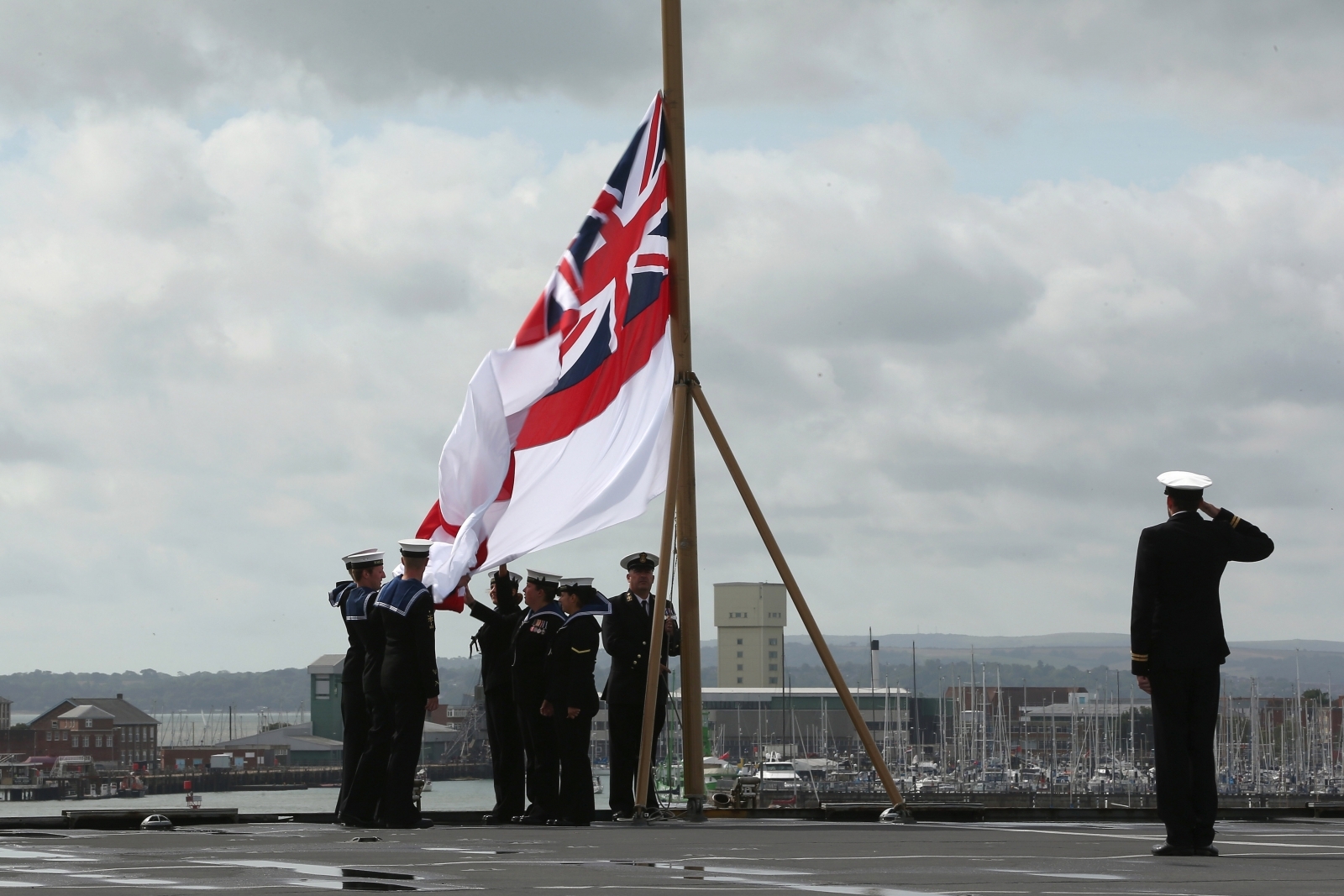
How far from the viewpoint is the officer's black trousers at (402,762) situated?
11914 mm

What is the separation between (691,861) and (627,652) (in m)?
5.96

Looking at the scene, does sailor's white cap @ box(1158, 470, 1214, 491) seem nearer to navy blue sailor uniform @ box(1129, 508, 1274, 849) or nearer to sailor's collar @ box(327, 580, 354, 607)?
navy blue sailor uniform @ box(1129, 508, 1274, 849)

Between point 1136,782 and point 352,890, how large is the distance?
337 feet

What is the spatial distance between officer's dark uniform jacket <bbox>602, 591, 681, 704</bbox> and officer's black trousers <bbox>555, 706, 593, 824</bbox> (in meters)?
0.55

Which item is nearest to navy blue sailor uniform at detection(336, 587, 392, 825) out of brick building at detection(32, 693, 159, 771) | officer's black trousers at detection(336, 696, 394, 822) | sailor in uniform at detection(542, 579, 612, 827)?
officer's black trousers at detection(336, 696, 394, 822)

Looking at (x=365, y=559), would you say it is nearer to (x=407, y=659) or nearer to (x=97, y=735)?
(x=407, y=659)

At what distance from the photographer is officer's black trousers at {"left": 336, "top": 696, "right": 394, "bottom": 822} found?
1235cm

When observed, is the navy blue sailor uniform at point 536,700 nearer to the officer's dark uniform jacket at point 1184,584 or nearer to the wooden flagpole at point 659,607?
the wooden flagpole at point 659,607

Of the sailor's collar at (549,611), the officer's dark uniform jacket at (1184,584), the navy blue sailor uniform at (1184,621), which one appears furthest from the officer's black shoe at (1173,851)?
the sailor's collar at (549,611)

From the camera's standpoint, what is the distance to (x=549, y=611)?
1293cm

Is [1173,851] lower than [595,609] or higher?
lower

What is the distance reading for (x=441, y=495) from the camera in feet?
47.3

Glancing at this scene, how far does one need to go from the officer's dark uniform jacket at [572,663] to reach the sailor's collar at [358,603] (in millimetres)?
1428

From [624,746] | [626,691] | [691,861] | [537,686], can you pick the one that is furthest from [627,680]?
[691,861]
